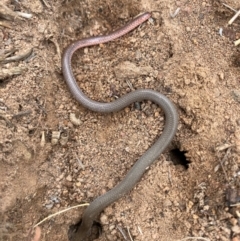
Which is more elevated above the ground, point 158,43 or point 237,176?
point 158,43

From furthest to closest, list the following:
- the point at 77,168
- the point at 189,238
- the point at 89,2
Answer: the point at 89,2 → the point at 77,168 → the point at 189,238

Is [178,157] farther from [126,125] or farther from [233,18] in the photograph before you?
[233,18]

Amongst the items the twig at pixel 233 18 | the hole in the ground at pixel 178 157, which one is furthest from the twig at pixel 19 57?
the twig at pixel 233 18

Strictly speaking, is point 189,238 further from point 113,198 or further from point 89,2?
point 89,2

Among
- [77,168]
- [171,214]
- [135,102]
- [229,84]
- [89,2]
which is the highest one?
[229,84]

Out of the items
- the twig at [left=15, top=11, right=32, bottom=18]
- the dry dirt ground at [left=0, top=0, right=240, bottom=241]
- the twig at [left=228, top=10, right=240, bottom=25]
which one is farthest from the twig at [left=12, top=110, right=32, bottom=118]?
the twig at [left=228, top=10, right=240, bottom=25]

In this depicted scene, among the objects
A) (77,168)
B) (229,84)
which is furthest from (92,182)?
(229,84)

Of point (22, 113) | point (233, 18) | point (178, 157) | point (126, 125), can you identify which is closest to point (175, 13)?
point (233, 18)
